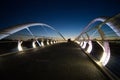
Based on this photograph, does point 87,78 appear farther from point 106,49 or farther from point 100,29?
point 100,29

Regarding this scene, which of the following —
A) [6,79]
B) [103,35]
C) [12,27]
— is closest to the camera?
[6,79]

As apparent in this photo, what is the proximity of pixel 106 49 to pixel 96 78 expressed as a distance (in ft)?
3.75

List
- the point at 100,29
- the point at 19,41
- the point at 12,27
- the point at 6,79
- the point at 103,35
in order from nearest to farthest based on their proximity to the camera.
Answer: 1. the point at 6,79
2. the point at 103,35
3. the point at 100,29
4. the point at 19,41
5. the point at 12,27

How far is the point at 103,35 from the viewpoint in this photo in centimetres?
459

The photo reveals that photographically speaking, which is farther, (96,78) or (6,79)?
(96,78)

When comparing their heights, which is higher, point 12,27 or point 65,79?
point 12,27

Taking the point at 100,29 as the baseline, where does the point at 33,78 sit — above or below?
below

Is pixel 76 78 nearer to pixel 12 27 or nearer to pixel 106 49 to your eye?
pixel 106 49

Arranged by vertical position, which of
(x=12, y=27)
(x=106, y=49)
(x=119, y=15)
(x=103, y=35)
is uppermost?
(x=12, y=27)

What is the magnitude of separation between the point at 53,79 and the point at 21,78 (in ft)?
2.31

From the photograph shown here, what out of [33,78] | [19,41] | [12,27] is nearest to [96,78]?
[33,78]

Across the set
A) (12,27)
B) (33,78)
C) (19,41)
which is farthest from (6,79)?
(12,27)

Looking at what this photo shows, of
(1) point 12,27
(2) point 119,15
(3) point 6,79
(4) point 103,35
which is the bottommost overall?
(3) point 6,79

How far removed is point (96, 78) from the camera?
3295mm
